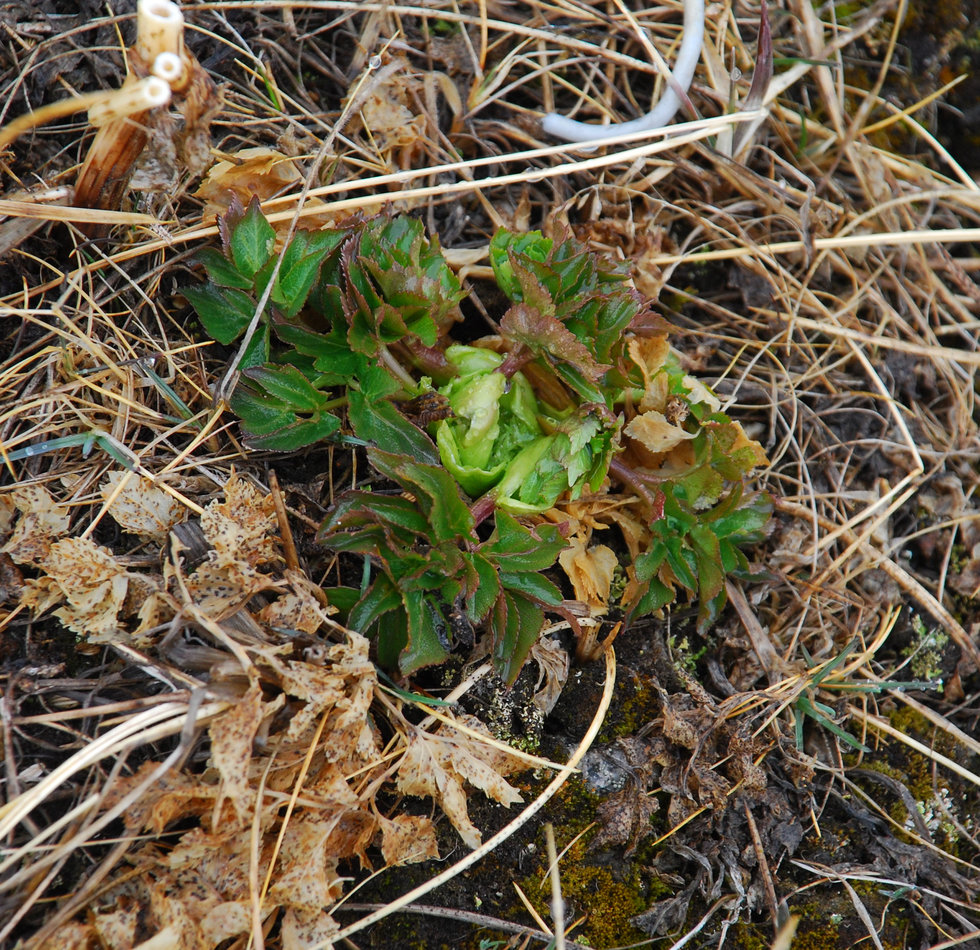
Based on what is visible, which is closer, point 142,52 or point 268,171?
point 142,52

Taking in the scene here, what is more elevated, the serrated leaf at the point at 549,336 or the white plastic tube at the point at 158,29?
the white plastic tube at the point at 158,29

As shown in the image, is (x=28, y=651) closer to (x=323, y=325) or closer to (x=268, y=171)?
(x=323, y=325)

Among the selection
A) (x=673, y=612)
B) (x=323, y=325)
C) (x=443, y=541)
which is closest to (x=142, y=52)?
(x=323, y=325)

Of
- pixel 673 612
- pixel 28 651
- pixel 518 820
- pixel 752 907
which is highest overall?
pixel 28 651

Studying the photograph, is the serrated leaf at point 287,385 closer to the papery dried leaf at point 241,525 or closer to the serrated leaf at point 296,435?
the serrated leaf at point 296,435

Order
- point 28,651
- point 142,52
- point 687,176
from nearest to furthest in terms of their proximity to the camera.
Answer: point 142,52 < point 28,651 < point 687,176

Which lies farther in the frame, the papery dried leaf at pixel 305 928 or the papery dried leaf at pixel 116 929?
the papery dried leaf at pixel 305 928

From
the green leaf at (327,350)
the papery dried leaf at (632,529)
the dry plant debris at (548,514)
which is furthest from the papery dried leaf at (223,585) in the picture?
the papery dried leaf at (632,529)
